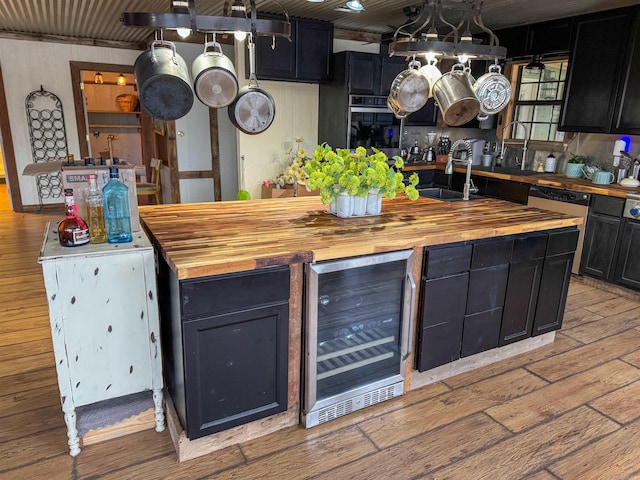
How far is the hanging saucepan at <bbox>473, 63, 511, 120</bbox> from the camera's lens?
103 inches

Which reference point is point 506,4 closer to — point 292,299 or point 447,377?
Result: point 447,377

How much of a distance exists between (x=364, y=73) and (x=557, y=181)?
89.7 inches

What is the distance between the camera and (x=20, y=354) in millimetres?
2791

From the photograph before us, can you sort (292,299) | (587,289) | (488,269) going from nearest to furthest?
(292,299)
(488,269)
(587,289)

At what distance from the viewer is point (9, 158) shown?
6461 millimetres

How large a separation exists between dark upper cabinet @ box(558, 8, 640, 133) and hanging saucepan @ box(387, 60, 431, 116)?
2.61 metres

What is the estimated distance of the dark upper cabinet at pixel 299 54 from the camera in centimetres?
473

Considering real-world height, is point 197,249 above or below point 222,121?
below

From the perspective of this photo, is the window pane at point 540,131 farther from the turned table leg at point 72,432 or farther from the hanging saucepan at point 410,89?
the turned table leg at point 72,432

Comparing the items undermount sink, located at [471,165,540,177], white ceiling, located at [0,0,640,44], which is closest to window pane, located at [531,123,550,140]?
undermount sink, located at [471,165,540,177]

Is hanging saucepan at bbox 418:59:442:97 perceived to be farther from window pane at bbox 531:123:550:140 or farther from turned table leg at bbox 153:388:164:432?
window pane at bbox 531:123:550:140

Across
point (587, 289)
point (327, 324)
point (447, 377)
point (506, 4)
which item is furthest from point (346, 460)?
point (506, 4)

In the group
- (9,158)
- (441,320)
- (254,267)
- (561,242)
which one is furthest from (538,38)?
(9,158)

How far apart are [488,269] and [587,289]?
7.26 feet
